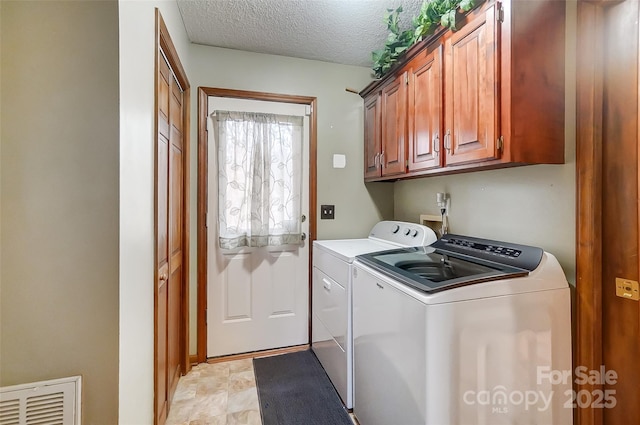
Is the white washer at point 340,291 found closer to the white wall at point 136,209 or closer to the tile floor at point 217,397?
the tile floor at point 217,397

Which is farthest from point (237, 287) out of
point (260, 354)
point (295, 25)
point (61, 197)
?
point (295, 25)

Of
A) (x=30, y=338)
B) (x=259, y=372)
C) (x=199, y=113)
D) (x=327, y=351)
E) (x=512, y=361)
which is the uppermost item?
(x=199, y=113)

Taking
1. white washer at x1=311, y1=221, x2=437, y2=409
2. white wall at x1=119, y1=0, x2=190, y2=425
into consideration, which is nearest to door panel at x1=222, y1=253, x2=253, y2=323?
white washer at x1=311, y1=221, x2=437, y2=409

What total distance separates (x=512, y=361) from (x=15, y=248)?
1.77 metres

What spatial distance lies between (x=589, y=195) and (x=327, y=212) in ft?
5.69

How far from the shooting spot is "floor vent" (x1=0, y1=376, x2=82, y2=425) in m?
0.79

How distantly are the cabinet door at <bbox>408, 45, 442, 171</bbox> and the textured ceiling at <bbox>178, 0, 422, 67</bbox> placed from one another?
18.9 inches

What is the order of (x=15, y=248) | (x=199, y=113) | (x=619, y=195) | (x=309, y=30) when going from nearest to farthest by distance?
(x=15, y=248), (x=619, y=195), (x=309, y=30), (x=199, y=113)

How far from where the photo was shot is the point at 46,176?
84 centimetres

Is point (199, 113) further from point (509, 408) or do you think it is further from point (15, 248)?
point (509, 408)

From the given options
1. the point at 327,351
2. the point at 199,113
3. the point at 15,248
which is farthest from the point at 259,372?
the point at 199,113

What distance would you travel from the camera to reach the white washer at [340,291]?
1.74 m

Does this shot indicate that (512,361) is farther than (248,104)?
No

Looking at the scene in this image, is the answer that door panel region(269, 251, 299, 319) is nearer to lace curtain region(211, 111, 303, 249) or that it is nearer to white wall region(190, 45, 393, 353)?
lace curtain region(211, 111, 303, 249)
